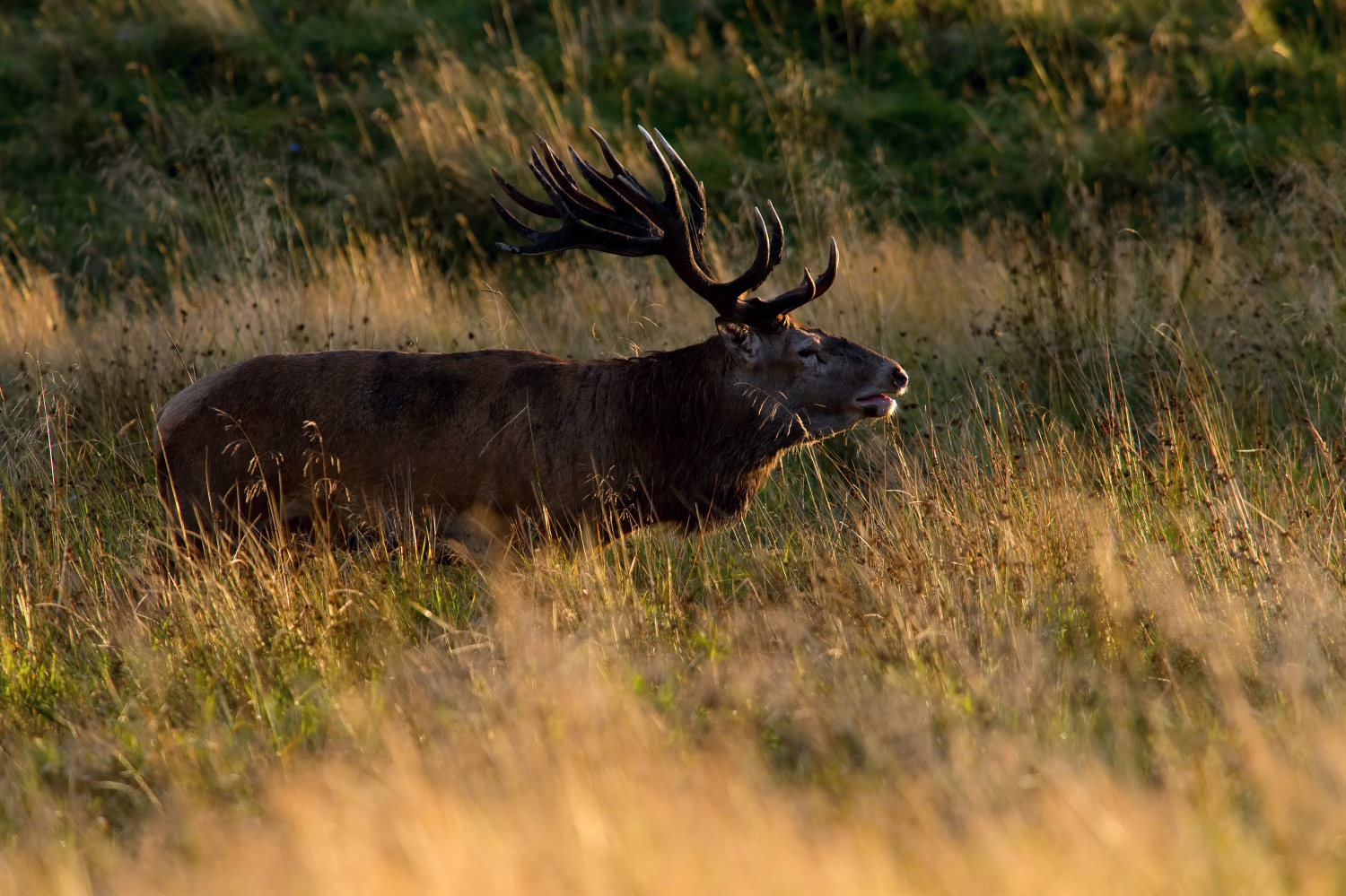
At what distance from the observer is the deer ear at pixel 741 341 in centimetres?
555

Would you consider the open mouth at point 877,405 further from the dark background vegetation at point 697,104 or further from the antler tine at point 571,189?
the dark background vegetation at point 697,104

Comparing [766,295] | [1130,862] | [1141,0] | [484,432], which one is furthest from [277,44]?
[1130,862]

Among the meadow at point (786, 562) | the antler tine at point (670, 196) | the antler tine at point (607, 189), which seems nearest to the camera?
the meadow at point (786, 562)

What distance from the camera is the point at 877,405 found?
5527mm

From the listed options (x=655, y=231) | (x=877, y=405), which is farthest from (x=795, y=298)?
(x=655, y=231)

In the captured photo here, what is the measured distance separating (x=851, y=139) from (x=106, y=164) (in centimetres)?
666

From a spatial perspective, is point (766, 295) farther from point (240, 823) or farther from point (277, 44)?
point (277, 44)

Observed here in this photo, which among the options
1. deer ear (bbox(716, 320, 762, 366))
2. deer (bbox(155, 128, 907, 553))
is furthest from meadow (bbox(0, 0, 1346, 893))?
deer ear (bbox(716, 320, 762, 366))

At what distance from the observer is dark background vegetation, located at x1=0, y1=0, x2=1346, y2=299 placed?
10719 mm

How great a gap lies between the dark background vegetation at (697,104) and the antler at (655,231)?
426cm

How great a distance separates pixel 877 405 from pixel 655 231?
131cm

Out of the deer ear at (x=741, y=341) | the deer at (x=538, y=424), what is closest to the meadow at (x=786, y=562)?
the deer at (x=538, y=424)

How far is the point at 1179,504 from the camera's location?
5488 millimetres

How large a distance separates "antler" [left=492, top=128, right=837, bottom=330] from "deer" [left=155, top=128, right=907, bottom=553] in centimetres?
1
